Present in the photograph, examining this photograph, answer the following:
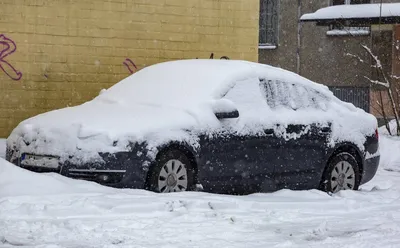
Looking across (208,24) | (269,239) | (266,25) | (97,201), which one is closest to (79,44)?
(208,24)

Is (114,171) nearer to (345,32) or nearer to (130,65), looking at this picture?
(130,65)

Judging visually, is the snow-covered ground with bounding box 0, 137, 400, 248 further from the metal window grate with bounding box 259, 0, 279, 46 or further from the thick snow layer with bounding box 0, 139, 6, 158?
the metal window grate with bounding box 259, 0, 279, 46

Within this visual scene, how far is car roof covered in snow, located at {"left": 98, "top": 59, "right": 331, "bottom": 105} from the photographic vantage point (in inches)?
429

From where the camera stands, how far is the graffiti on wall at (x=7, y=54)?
14914mm

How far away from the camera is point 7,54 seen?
14961 millimetres

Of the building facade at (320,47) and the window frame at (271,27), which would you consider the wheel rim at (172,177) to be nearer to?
the building facade at (320,47)

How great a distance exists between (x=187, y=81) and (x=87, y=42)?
15.9 feet

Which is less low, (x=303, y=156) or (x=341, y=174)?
(x=303, y=156)

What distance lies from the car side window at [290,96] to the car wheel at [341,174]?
683mm

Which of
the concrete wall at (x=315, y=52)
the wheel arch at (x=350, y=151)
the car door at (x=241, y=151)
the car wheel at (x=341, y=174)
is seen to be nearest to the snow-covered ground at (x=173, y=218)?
the car door at (x=241, y=151)

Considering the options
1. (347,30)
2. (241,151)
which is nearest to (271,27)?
(347,30)

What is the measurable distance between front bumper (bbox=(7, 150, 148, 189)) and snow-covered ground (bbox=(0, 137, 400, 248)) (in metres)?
0.24

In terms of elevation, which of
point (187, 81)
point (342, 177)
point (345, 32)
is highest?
point (345, 32)

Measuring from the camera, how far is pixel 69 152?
980cm
